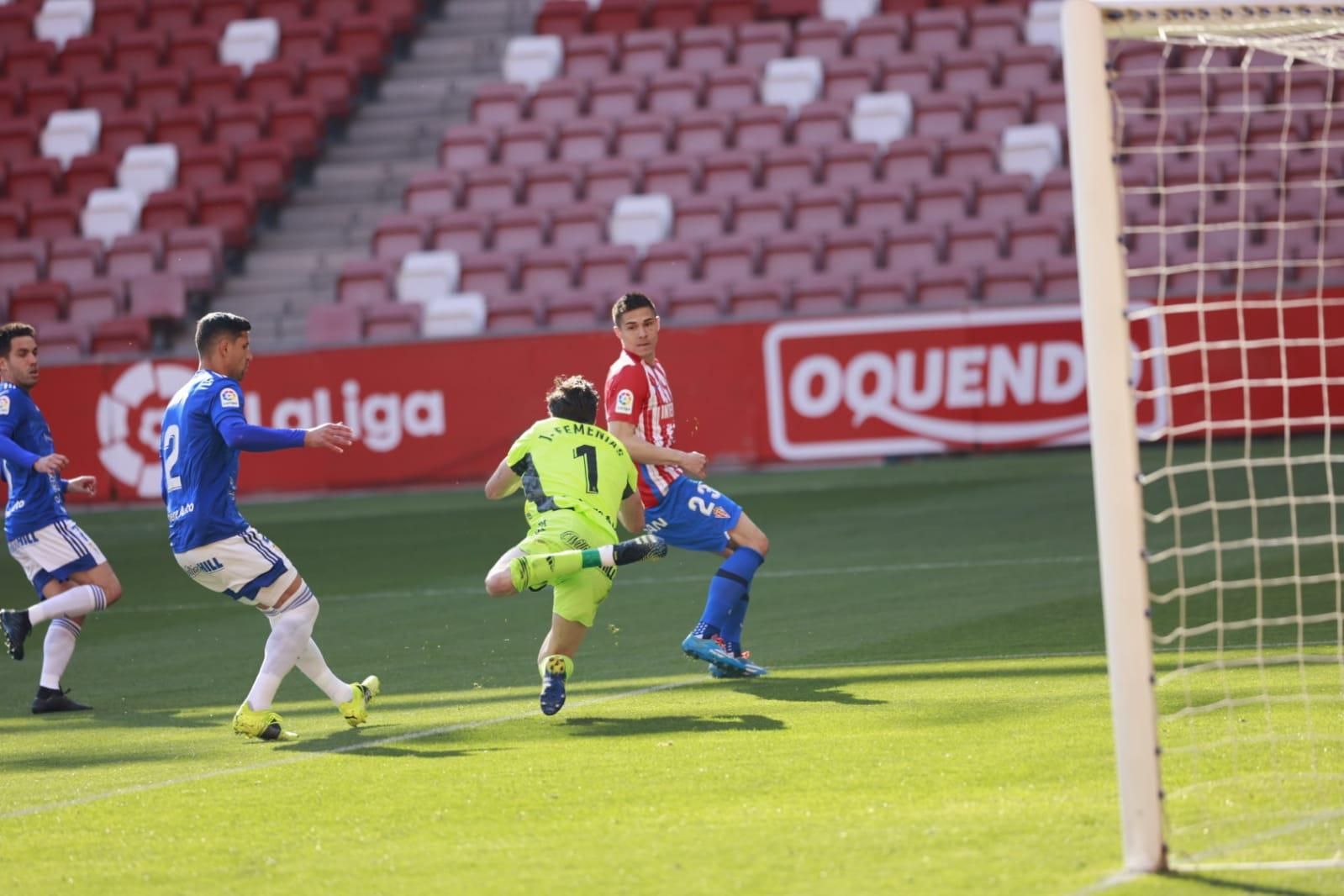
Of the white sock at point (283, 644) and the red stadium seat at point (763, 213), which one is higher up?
the red stadium seat at point (763, 213)

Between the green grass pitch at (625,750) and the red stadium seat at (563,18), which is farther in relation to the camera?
the red stadium seat at (563,18)

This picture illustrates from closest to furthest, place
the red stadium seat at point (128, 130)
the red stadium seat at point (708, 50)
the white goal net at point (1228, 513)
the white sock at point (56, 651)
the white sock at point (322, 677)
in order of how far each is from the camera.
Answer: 1. the white goal net at point (1228, 513)
2. the white sock at point (322, 677)
3. the white sock at point (56, 651)
4. the red stadium seat at point (708, 50)
5. the red stadium seat at point (128, 130)

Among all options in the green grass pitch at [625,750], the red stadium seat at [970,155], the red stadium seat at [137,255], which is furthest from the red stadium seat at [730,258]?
the green grass pitch at [625,750]

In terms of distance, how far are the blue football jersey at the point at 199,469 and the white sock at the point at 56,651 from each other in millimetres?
1575

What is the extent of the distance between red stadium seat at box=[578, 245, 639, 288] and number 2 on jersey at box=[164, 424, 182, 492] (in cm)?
1411

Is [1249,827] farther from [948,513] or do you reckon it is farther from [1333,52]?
[948,513]

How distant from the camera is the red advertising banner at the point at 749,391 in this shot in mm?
18109

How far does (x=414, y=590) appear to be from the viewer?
12680mm

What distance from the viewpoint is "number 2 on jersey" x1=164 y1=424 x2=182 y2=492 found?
7.67 metres

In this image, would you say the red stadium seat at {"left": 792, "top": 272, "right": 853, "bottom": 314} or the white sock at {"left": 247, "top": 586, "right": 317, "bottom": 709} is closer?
the white sock at {"left": 247, "top": 586, "right": 317, "bottom": 709}

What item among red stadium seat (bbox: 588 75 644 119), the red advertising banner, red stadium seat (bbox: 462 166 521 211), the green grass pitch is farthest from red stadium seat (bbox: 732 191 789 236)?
the green grass pitch

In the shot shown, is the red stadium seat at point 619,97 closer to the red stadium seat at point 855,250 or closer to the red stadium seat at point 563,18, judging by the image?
the red stadium seat at point 563,18

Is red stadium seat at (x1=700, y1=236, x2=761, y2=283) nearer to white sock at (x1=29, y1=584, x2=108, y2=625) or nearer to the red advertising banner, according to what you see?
the red advertising banner

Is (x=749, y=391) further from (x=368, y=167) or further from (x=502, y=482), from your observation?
(x=502, y=482)
